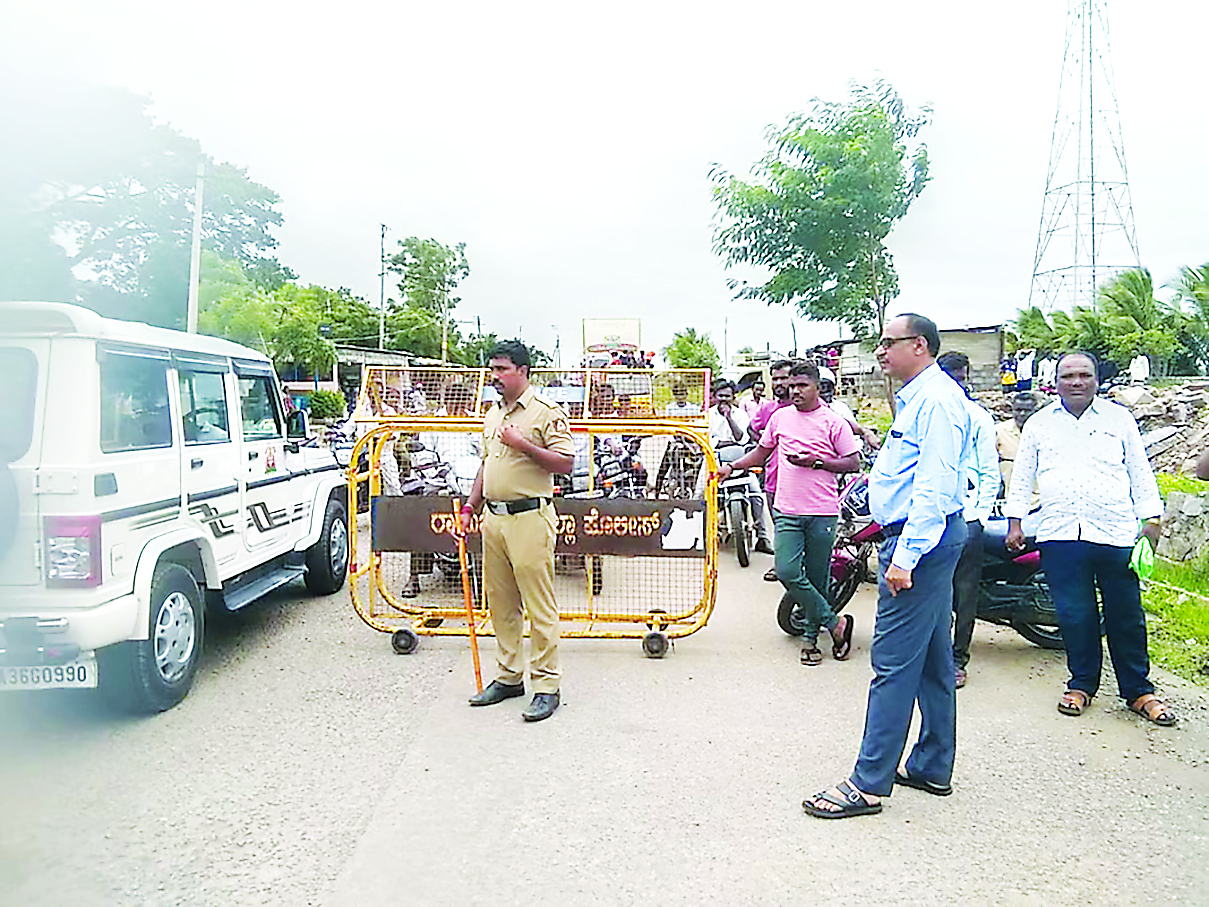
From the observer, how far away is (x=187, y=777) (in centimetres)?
408

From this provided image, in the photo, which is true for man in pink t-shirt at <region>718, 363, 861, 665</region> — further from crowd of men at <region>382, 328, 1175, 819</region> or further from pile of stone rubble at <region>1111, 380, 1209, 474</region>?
pile of stone rubble at <region>1111, 380, 1209, 474</region>

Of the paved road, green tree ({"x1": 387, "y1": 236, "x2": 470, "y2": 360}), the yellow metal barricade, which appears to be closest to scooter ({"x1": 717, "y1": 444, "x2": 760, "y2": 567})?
the yellow metal barricade

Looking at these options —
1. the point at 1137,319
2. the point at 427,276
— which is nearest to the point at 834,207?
the point at 1137,319

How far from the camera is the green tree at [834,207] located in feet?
36.2

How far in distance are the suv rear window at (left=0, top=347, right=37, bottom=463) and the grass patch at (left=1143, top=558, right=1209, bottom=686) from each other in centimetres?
630

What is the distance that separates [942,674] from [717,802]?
3.46ft

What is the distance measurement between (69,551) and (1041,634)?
5542 mm

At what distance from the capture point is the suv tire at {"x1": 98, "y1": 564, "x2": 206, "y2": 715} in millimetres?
4645

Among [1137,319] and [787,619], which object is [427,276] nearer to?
[1137,319]

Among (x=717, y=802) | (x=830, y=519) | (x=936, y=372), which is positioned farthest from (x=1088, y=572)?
(x=717, y=802)

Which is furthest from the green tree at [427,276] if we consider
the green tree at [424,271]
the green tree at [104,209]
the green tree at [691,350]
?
the green tree at [104,209]

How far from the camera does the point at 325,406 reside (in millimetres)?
24531

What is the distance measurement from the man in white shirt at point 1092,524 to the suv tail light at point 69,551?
4.60 meters

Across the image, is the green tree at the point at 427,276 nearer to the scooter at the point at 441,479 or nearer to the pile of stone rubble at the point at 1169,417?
the pile of stone rubble at the point at 1169,417
